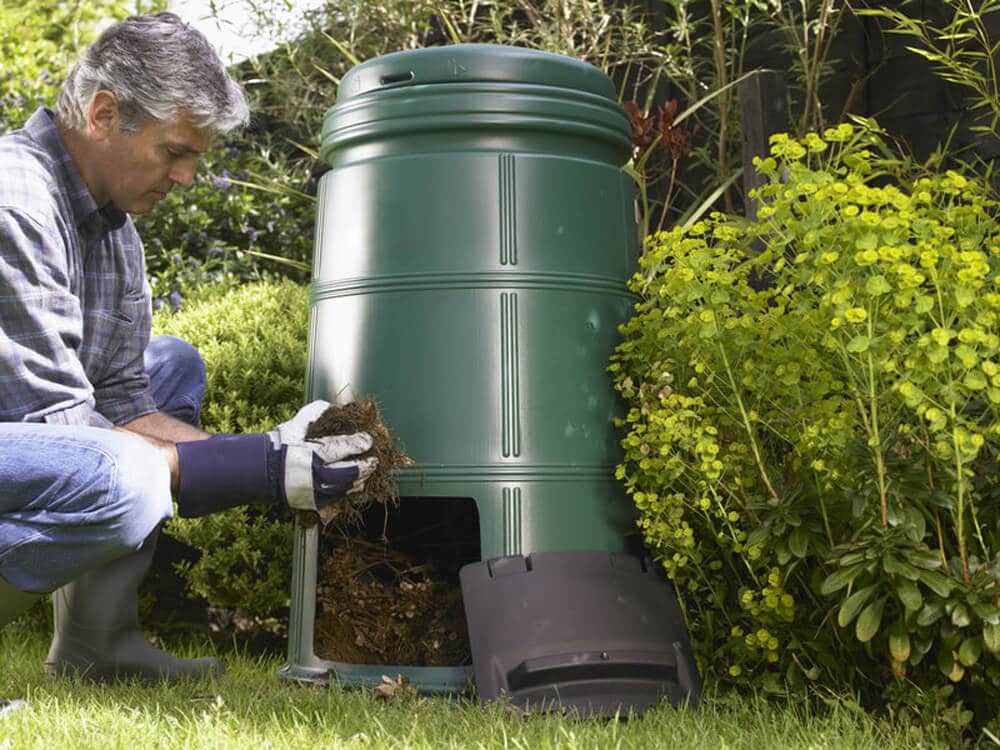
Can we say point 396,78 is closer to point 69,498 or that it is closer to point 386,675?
point 69,498

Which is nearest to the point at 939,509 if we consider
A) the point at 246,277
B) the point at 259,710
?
the point at 259,710

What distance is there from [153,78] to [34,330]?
1.67 feet

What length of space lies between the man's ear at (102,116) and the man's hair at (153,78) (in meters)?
0.01

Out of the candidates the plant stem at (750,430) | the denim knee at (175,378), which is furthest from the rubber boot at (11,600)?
the plant stem at (750,430)

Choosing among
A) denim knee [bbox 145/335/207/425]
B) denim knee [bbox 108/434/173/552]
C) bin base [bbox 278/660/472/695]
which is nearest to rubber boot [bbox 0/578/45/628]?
denim knee [bbox 108/434/173/552]

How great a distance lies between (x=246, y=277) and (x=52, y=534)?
245 centimetres

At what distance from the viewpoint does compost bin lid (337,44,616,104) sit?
2.25 metres

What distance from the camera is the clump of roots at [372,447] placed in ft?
7.05

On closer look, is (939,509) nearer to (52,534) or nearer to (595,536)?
(595,536)

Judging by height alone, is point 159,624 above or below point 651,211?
below

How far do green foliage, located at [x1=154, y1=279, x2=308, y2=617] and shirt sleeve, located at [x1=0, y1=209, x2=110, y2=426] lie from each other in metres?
0.76

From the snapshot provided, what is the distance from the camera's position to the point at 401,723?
71.6 inches

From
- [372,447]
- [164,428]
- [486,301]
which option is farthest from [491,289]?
[164,428]

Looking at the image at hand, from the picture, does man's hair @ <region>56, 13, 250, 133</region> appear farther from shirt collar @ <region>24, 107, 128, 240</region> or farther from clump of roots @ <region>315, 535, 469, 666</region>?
clump of roots @ <region>315, 535, 469, 666</region>
